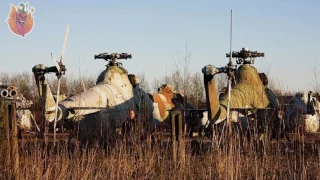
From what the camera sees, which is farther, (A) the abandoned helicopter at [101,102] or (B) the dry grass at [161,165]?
(A) the abandoned helicopter at [101,102]

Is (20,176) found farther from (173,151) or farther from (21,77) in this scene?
(21,77)

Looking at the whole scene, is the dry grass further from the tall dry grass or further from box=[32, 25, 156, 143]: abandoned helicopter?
box=[32, 25, 156, 143]: abandoned helicopter

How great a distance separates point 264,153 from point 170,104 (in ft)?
31.1

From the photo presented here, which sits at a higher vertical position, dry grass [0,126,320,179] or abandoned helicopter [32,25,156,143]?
abandoned helicopter [32,25,156,143]

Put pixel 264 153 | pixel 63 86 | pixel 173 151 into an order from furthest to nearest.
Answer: pixel 63 86
pixel 173 151
pixel 264 153

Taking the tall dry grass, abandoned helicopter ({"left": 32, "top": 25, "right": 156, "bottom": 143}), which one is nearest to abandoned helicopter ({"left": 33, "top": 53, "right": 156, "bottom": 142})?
abandoned helicopter ({"left": 32, "top": 25, "right": 156, "bottom": 143})

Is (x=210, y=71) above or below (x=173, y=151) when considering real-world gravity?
above

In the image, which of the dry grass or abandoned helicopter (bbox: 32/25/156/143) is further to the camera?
abandoned helicopter (bbox: 32/25/156/143)

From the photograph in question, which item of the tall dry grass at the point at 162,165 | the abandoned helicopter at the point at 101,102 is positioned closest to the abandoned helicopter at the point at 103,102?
the abandoned helicopter at the point at 101,102

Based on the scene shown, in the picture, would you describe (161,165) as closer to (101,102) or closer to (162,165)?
(162,165)

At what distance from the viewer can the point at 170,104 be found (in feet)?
56.1

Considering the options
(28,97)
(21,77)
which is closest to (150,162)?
(28,97)

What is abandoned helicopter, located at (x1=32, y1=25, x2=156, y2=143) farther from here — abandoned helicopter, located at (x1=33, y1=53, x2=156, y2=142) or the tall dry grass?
the tall dry grass

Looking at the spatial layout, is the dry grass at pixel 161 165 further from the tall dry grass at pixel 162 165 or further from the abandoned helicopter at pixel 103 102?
the abandoned helicopter at pixel 103 102
